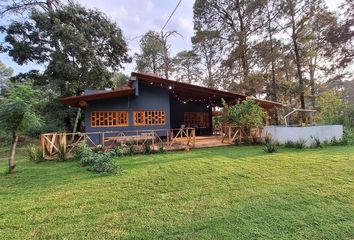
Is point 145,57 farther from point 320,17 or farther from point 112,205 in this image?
point 112,205

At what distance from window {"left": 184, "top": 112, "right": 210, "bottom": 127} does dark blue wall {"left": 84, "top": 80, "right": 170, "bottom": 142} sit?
4.22 m

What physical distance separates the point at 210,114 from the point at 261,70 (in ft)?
24.6

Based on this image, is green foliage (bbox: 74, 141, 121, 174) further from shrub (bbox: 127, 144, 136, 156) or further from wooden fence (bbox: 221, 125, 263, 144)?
wooden fence (bbox: 221, 125, 263, 144)

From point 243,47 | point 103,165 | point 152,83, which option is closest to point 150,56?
point 243,47

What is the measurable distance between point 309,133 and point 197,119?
9424mm

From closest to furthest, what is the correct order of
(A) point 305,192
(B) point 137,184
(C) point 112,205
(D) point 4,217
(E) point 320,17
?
(D) point 4,217 → (C) point 112,205 → (A) point 305,192 → (B) point 137,184 → (E) point 320,17

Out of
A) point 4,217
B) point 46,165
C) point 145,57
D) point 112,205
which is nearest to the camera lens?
point 4,217

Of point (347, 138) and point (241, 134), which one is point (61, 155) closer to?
point (241, 134)

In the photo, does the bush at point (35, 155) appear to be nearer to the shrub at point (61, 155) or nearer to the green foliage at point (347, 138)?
the shrub at point (61, 155)

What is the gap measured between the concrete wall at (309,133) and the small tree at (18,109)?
10503 millimetres

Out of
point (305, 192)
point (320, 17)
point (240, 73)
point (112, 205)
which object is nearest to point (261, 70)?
point (240, 73)

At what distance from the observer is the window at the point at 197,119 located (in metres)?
18.7

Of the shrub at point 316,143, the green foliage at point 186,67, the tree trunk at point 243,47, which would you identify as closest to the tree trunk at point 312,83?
the tree trunk at point 243,47

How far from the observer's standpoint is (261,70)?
22719 mm
